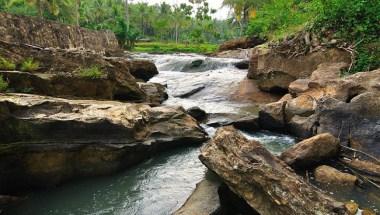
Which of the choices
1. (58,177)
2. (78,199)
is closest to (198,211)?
(78,199)

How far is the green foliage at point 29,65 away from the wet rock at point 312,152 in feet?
25.0

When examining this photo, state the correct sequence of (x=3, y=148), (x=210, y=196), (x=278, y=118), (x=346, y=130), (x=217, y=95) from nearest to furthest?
(x=210, y=196), (x=3, y=148), (x=346, y=130), (x=278, y=118), (x=217, y=95)

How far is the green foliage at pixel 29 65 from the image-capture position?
10.9 metres

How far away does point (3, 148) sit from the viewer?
7.68m

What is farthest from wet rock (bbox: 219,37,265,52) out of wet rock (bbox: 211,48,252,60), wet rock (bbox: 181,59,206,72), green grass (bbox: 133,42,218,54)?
wet rock (bbox: 181,59,206,72)

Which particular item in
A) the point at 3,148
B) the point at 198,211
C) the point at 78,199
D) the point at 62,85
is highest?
the point at 62,85

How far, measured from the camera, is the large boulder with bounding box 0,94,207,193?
7.91 metres

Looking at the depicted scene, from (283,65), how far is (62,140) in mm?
11337

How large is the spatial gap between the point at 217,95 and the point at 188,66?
9.44m

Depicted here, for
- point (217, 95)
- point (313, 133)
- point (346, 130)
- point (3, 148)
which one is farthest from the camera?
point (217, 95)

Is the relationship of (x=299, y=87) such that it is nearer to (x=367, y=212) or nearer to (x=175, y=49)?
(x=367, y=212)

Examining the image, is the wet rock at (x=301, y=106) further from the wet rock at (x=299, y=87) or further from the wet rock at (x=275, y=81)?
the wet rock at (x=275, y=81)

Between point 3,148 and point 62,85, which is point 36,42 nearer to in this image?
point 62,85

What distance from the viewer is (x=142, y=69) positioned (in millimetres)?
22703
